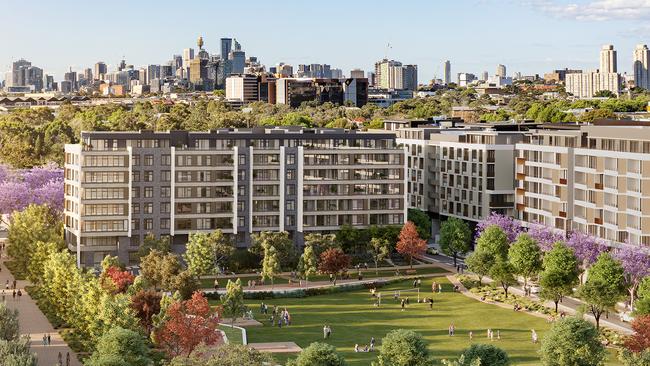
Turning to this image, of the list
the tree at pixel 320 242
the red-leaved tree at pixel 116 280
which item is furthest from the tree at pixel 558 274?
the red-leaved tree at pixel 116 280

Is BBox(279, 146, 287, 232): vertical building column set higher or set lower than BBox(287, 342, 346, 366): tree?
higher

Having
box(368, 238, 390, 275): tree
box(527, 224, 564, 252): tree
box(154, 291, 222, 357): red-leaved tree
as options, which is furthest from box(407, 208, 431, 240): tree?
box(154, 291, 222, 357): red-leaved tree

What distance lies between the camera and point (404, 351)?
202ft

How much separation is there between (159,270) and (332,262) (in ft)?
72.2

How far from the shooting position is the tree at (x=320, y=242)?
120 meters

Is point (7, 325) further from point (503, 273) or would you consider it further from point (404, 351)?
point (503, 273)

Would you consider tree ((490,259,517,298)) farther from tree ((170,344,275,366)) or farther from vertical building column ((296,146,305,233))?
tree ((170,344,275,366))

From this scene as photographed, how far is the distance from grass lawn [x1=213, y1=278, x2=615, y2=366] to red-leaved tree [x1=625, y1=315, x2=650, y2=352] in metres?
7.21

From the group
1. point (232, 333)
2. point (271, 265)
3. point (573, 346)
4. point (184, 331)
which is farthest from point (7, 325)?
point (271, 265)

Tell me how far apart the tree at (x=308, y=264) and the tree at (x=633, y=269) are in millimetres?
Answer: 32729

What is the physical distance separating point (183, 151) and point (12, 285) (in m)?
26.7

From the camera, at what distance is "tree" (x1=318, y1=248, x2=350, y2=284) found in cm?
11312

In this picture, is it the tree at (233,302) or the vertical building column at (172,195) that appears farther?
the vertical building column at (172,195)

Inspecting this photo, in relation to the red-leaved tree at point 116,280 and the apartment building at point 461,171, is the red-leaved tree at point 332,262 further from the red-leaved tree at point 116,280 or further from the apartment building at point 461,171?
the apartment building at point 461,171
